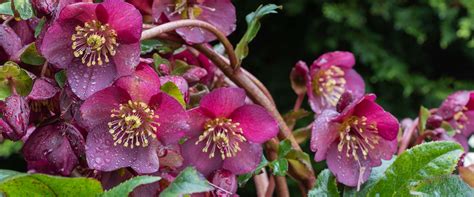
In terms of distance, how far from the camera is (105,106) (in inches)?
20.6

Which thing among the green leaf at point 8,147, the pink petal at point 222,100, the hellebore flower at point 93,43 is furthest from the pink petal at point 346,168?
the green leaf at point 8,147

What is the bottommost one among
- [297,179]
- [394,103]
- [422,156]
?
[394,103]

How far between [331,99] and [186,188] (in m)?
0.39

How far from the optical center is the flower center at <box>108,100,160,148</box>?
1.73 feet

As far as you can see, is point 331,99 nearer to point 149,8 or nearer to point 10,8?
point 149,8

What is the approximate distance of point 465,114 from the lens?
78 centimetres

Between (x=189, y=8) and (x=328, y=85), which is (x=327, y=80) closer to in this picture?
(x=328, y=85)

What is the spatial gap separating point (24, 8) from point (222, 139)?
189 millimetres

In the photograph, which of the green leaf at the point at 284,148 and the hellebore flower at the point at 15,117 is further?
the green leaf at the point at 284,148

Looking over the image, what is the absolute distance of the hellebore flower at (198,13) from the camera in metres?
0.61

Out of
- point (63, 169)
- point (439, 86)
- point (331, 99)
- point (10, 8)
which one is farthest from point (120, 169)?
point (439, 86)

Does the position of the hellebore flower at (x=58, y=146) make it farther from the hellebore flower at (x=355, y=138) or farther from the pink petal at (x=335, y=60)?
the pink petal at (x=335, y=60)

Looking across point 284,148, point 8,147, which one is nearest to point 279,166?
point 284,148

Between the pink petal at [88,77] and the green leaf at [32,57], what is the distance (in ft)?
0.09
